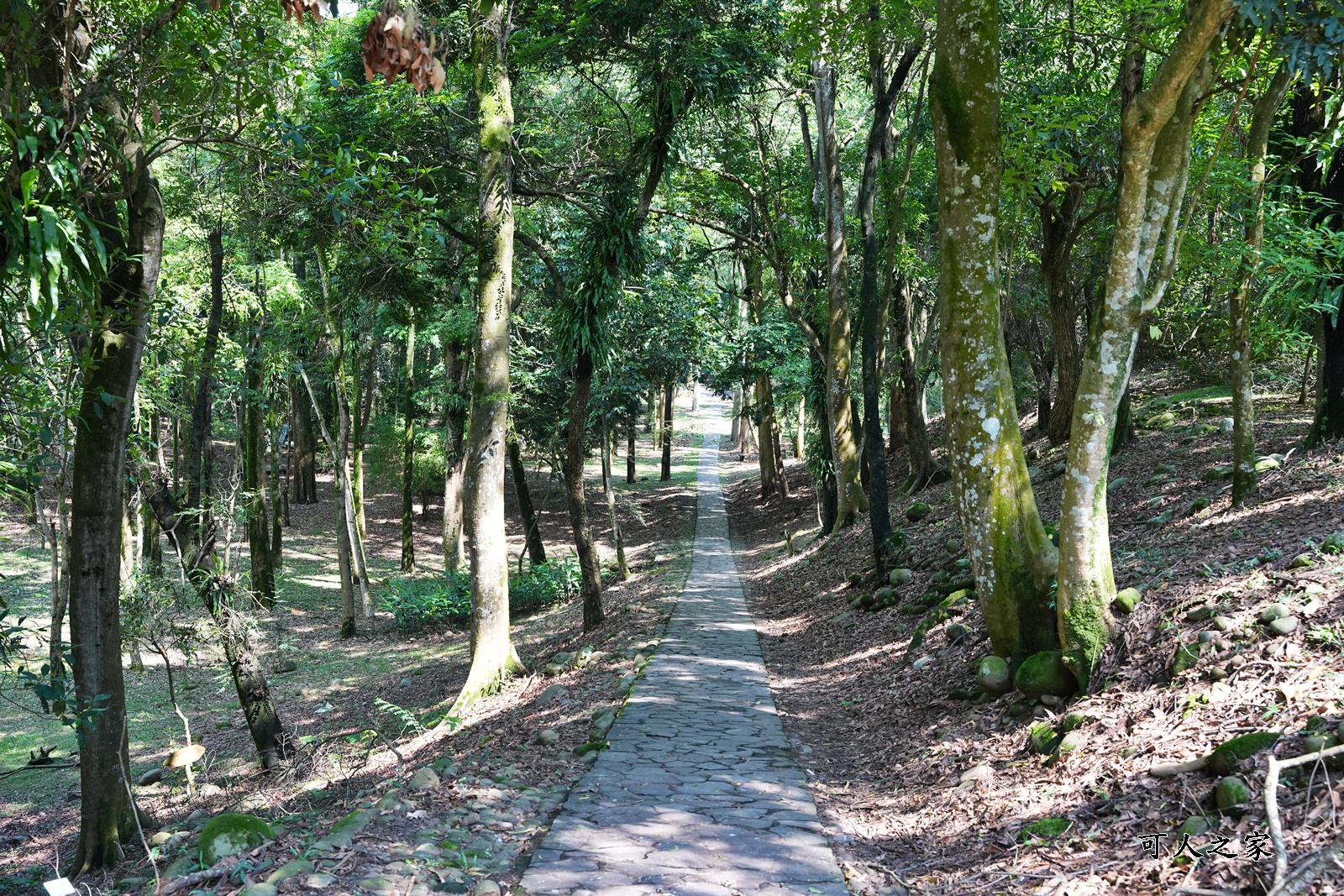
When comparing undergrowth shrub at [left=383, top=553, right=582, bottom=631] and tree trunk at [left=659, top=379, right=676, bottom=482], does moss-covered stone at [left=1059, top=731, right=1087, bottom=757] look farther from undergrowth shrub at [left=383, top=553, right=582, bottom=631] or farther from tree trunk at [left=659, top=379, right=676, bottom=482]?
tree trunk at [left=659, top=379, right=676, bottom=482]

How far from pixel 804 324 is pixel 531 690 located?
1037cm

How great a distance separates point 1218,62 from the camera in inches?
225

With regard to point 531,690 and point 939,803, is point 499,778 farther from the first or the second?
point 531,690

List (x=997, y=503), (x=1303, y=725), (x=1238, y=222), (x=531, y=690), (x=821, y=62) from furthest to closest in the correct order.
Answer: (x=821, y=62) < (x=1238, y=222) < (x=531, y=690) < (x=997, y=503) < (x=1303, y=725)

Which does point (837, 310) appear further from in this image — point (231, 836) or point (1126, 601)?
point (231, 836)

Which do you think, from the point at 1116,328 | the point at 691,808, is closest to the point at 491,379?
the point at 691,808

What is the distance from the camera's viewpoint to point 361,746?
9.62 metres

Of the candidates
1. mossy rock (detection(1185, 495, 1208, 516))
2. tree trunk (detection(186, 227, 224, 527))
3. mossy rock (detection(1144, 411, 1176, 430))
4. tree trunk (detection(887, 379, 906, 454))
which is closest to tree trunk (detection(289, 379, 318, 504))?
tree trunk (detection(186, 227, 224, 527))

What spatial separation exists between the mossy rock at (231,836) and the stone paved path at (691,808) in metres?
1.48

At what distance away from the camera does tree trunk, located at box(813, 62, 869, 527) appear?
15.1 meters

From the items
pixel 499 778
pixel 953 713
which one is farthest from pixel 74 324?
pixel 953 713

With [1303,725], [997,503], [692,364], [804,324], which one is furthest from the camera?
[692,364]

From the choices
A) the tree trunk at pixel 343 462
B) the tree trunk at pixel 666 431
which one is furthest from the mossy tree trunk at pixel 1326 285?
the tree trunk at pixel 666 431

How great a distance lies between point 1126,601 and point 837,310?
10.6 m
